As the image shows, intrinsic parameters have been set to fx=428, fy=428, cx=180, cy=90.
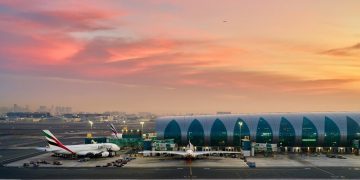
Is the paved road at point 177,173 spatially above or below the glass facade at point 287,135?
below

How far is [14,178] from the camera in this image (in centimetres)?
8362

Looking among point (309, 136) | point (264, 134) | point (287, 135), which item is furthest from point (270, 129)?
point (309, 136)

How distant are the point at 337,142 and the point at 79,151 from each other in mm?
80650

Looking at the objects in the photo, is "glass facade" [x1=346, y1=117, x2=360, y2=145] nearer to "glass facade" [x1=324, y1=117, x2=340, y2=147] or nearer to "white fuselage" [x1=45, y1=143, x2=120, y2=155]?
"glass facade" [x1=324, y1=117, x2=340, y2=147]

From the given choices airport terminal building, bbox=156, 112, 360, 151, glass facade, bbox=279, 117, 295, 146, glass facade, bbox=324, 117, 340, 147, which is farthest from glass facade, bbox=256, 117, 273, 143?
glass facade, bbox=324, 117, 340, 147

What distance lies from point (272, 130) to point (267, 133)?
1.90 meters

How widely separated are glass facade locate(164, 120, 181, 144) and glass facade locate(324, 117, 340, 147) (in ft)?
158

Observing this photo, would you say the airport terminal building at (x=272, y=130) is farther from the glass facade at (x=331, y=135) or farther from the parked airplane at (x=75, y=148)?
the parked airplane at (x=75, y=148)

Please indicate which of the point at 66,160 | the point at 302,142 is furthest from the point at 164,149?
the point at 302,142

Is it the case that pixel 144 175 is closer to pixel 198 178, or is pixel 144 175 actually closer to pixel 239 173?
pixel 198 178

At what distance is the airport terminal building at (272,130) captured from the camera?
137 meters

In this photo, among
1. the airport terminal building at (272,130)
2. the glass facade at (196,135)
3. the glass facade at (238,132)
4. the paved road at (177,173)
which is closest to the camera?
the paved road at (177,173)

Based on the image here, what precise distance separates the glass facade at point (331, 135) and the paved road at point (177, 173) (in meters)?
41.6

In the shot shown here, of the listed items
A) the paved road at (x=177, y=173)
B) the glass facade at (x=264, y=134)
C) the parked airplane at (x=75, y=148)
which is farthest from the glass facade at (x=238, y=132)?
the paved road at (x=177, y=173)
